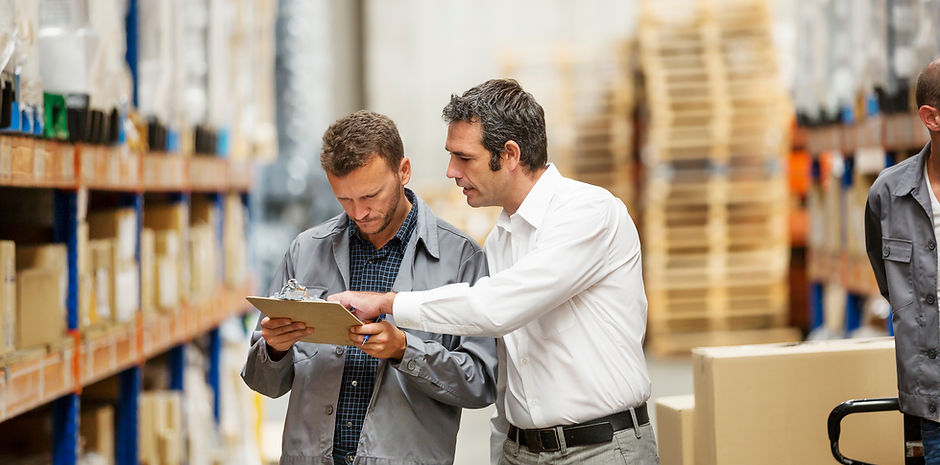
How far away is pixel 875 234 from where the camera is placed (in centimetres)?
316

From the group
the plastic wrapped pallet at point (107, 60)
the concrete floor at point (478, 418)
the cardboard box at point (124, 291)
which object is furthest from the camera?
the concrete floor at point (478, 418)

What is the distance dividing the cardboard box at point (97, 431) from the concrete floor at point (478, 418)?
2.02 metres

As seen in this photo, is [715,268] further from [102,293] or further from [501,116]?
[501,116]

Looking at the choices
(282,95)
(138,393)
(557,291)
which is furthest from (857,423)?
(282,95)

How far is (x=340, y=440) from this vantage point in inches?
113

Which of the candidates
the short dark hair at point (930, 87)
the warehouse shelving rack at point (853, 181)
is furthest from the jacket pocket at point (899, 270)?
the warehouse shelving rack at point (853, 181)

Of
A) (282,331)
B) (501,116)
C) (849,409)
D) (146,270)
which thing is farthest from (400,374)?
(146,270)

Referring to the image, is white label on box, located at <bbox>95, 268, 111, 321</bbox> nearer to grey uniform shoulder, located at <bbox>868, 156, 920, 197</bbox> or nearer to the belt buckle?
the belt buckle

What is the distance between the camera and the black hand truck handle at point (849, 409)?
3.02m

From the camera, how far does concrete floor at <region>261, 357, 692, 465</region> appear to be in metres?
7.54

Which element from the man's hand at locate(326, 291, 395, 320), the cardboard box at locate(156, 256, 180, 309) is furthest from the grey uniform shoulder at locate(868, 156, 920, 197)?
the cardboard box at locate(156, 256, 180, 309)

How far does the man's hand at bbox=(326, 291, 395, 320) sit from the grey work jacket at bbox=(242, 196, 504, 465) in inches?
4.7

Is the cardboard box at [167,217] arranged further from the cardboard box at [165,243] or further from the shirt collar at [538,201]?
the shirt collar at [538,201]

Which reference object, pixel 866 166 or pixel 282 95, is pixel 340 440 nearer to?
pixel 866 166
